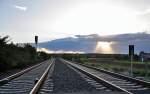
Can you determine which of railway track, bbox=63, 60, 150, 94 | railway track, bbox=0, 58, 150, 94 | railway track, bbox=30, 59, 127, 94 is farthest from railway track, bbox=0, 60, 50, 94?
railway track, bbox=63, 60, 150, 94

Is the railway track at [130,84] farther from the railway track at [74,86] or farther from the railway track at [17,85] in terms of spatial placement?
the railway track at [17,85]

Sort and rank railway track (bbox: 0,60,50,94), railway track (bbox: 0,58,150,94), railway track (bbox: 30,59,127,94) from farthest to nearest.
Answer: railway track (bbox: 0,60,50,94)
railway track (bbox: 0,58,150,94)
railway track (bbox: 30,59,127,94)

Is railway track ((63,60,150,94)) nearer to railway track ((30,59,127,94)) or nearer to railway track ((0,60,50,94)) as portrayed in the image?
railway track ((30,59,127,94))

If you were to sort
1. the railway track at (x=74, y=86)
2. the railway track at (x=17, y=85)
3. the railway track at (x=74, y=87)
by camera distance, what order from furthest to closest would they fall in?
the railway track at (x=17, y=85), the railway track at (x=74, y=86), the railway track at (x=74, y=87)

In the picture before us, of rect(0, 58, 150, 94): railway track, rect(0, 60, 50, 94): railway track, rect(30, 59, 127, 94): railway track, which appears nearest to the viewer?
rect(30, 59, 127, 94): railway track

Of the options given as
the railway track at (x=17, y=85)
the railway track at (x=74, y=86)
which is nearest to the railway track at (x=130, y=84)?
the railway track at (x=74, y=86)

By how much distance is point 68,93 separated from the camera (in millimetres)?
16359

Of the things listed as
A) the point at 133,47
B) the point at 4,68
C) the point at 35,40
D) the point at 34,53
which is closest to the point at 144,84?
the point at 133,47

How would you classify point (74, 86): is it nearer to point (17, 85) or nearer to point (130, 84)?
point (17, 85)

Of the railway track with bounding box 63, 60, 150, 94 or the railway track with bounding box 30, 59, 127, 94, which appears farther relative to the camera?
the railway track with bounding box 63, 60, 150, 94

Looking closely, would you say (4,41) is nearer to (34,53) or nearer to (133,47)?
(133,47)

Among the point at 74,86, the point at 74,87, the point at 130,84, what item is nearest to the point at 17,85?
the point at 74,86

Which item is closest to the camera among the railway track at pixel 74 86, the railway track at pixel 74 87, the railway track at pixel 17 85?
the railway track at pixel 74 87

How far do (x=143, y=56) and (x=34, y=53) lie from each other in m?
98.5
